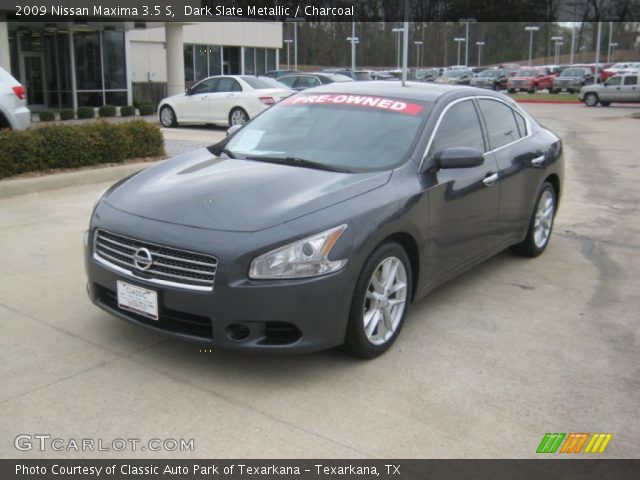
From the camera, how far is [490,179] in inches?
204

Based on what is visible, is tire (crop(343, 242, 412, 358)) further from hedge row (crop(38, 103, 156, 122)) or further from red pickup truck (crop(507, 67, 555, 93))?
red pickup truck (crop(507, 67, 555, 93))

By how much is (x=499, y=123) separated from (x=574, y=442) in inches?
124

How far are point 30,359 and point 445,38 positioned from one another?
378ft

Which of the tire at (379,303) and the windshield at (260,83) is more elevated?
the windshield at (260,83)

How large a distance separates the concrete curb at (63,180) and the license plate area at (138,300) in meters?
5.32

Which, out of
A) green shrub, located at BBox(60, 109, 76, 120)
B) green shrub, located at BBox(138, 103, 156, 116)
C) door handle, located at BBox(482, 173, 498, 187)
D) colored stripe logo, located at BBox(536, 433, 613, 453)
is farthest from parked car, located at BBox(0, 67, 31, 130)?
green shrub, located at BBox(138, 103, 156, 116)

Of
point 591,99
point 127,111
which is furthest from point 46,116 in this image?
point 591,99

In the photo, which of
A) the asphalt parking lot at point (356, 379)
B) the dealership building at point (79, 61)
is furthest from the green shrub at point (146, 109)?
the asphalt parking lot at point (356, 379)

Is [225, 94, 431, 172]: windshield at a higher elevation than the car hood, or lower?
higher

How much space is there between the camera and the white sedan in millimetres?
17078

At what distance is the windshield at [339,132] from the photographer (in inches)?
181

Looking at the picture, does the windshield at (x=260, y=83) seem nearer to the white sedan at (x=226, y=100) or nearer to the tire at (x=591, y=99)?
the white sedan at (x=226, y=100)

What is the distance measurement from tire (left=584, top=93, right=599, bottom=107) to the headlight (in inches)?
1341

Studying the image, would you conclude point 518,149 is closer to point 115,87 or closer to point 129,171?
point 129,171
